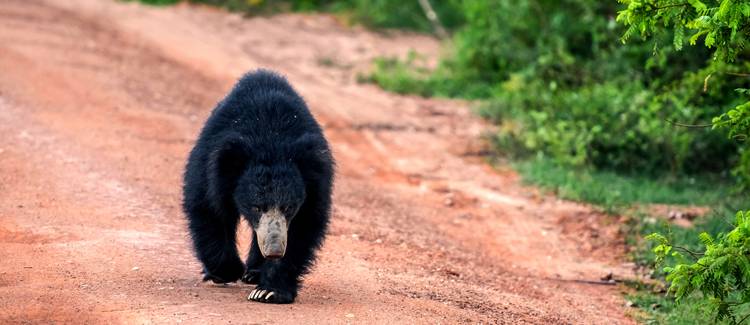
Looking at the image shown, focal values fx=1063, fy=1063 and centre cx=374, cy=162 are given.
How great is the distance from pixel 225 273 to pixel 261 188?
77 centimetres

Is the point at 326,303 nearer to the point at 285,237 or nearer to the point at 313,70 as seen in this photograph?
the point at 285,237

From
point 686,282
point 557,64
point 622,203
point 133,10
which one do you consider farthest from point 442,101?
point 686,282

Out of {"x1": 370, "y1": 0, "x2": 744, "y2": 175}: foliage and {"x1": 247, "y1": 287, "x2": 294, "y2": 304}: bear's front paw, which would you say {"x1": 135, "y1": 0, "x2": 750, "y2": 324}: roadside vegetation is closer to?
{"x1": 370, "y1": 0, "x2": 744, "y2": 175}: foliage

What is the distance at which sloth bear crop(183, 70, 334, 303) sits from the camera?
557 centimetres

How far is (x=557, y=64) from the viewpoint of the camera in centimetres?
1275

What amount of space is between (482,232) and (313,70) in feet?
20.2

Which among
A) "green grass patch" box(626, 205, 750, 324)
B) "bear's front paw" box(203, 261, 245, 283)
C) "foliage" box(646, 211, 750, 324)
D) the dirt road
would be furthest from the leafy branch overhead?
"bear's front paw" box(203, 261, 245, 283)

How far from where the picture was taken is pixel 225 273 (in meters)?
6.08

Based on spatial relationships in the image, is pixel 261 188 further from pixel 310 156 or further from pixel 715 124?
pixel 715 124

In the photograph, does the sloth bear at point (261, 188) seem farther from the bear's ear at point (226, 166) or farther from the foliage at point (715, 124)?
the foliage at point (715, 124)

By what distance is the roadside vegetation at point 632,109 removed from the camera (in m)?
5.58

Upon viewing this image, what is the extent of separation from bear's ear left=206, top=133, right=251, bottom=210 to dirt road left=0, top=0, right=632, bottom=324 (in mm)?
559

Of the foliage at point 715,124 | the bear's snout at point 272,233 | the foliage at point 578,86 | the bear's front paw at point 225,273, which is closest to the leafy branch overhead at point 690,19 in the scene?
the foliage at point 715,124

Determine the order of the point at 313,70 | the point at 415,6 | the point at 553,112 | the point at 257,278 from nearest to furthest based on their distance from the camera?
the point at 257,278 → the point at 553,112 → the point at 313,70 → the point at 415,6
